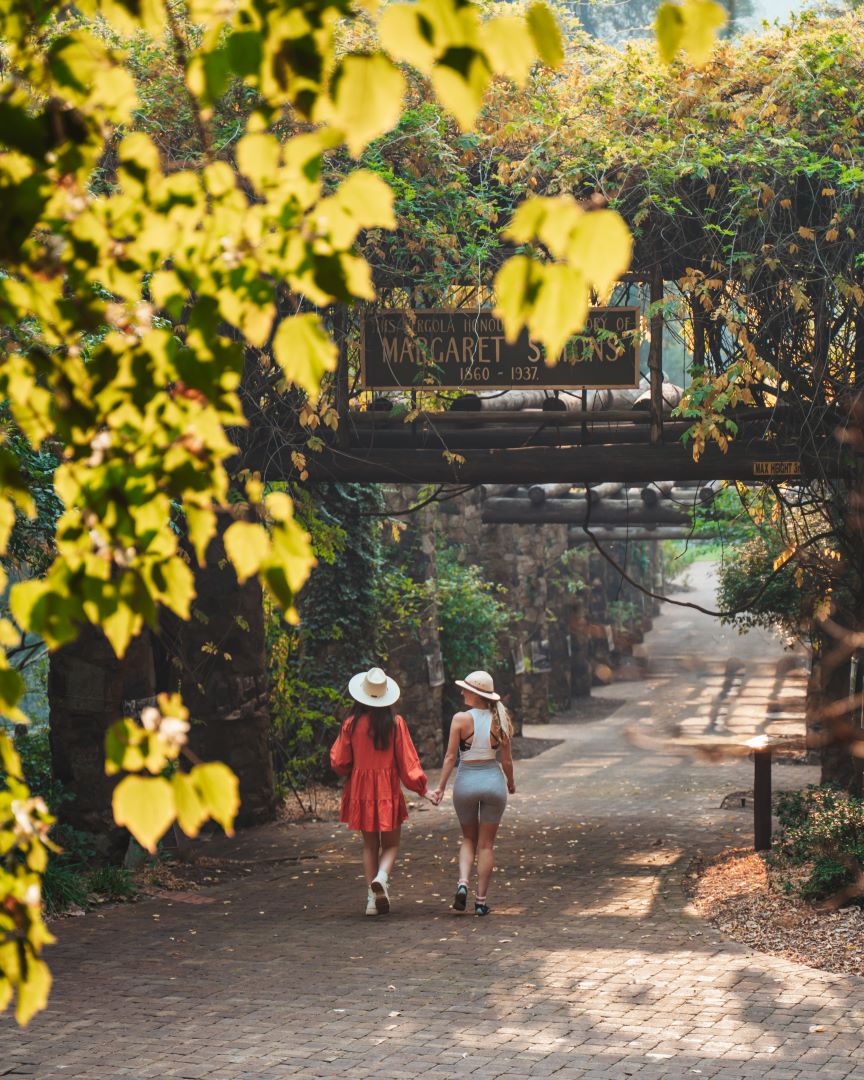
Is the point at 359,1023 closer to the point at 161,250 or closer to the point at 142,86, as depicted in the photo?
the point at 161,250

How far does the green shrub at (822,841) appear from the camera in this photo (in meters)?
9.20

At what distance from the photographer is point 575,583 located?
89.8 feet

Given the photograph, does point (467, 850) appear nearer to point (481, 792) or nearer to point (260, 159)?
point (481, 792)

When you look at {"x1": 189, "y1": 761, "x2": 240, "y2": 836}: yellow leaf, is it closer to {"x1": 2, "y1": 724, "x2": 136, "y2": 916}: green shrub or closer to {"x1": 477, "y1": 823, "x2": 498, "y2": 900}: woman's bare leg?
{"x1": 477, "y1": 823, "x2": 498, "y2": 900}: woman's bare leg

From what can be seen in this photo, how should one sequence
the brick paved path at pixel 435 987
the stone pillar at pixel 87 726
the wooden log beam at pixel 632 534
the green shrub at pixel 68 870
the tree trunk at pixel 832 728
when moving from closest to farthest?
the brick paved path at pixel 435 987 → the green shrub at pixel 68 870 → the stone pillar at pixel 87 726 → the tree trunk at pixel 832 728 → the wooden log beam at pixel 632 534

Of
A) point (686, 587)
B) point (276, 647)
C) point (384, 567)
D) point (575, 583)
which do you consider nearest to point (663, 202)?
point (276, 647)

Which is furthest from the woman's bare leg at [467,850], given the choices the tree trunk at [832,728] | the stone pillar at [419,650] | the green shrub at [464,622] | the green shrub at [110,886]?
the green shrub at [464,622]

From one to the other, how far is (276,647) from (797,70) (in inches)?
303

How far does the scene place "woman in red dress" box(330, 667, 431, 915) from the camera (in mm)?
9594

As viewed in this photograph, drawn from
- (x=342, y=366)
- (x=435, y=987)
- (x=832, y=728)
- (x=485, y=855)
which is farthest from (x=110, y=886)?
(x=832, y=728)

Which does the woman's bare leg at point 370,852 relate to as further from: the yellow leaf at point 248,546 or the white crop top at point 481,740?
the yellow leaf at point 248,546

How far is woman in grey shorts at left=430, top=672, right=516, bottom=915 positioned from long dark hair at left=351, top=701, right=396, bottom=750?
1.46ft

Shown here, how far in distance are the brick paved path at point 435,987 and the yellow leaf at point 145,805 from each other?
407cm

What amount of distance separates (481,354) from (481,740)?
10.9 feet
